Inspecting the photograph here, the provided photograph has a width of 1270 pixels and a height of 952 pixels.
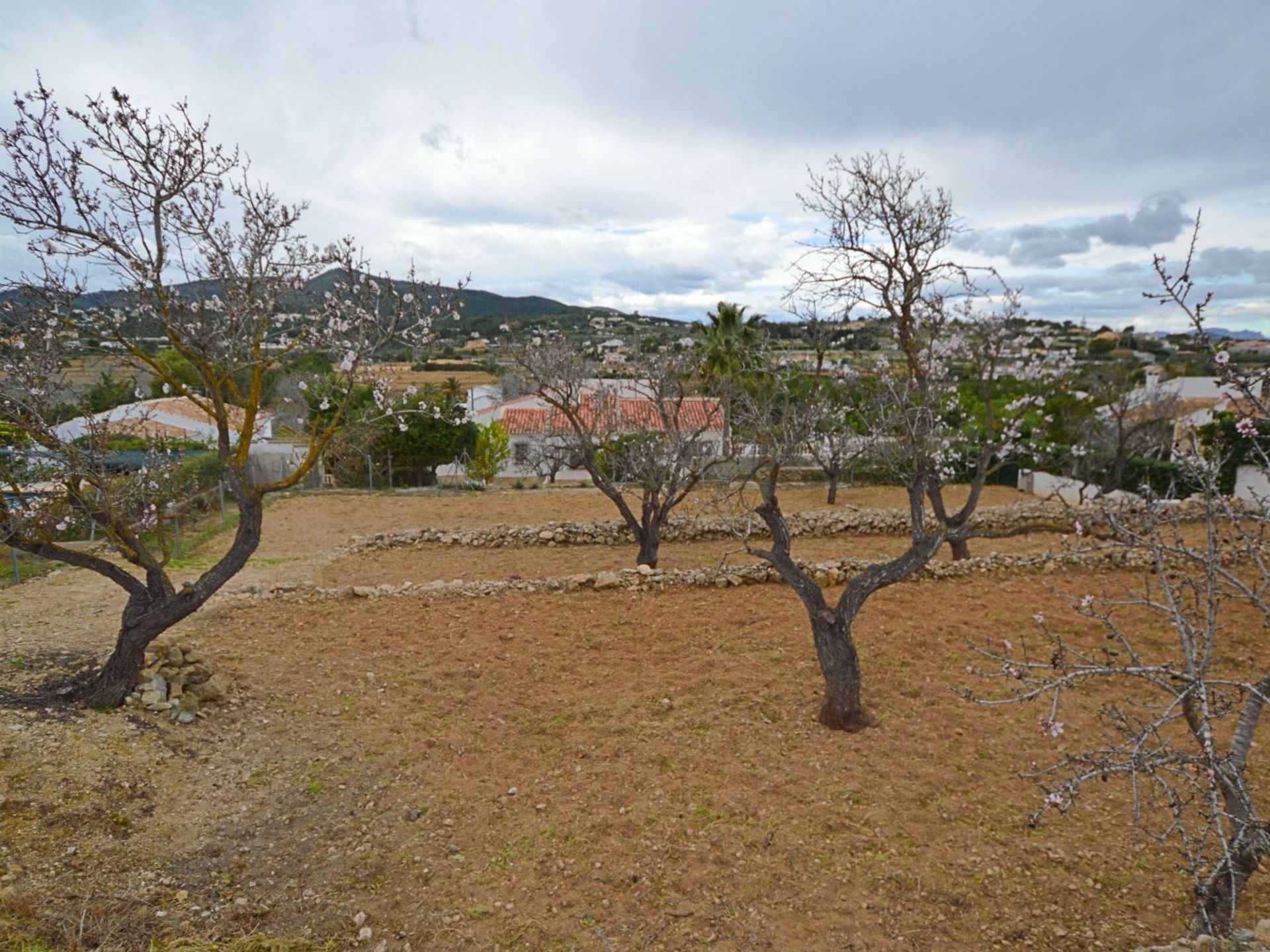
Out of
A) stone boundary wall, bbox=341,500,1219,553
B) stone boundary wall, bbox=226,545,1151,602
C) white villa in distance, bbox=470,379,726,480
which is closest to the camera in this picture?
stone boundary wall, bbox=226,545,1151,602

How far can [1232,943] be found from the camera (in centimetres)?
309

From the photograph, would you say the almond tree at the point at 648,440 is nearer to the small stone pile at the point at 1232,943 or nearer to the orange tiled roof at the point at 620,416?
the orange tiled roof at the point at 620,416

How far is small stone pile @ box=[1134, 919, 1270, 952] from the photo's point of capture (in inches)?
118

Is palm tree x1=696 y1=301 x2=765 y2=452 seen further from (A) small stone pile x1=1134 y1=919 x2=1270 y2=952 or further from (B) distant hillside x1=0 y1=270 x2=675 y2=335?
(A) small stone pile x1=1134 y1=919 x2=1270 y2=952

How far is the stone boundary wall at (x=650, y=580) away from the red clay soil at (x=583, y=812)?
191cm

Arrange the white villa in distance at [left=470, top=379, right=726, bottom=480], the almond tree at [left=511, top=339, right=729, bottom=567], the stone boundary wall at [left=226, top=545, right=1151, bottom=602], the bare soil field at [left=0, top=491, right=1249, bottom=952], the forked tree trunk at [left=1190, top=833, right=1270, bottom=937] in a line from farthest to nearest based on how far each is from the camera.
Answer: the white villa in distance at [left=470, top=379, right=726, bottom=480], the almond tree at [left=511, top=339, right=729, bottom=567], the stone boundary wall at [left=226, top=545, right=1151, bottom=602], the bare soil field at [left=0, top=491, right=1249, bottom=952], the forked tree trunk at [left=1190, top=833, right=1270, bottom=937]

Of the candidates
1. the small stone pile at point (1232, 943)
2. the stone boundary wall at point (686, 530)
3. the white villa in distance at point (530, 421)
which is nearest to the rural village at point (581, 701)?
the small stone pile at point (1232, 943)

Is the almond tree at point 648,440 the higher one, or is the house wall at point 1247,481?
the almond tree at point 648,440

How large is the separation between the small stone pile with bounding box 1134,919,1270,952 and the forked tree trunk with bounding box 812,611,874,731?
2599 millimetres

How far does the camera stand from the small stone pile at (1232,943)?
301cm

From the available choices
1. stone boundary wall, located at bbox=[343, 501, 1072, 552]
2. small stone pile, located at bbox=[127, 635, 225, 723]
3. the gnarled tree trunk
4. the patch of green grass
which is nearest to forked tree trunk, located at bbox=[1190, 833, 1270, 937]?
the patch of green grass

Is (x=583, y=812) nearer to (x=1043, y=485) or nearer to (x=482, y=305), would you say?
(x=1043, y=485)

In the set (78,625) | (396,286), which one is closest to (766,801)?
(396,286)

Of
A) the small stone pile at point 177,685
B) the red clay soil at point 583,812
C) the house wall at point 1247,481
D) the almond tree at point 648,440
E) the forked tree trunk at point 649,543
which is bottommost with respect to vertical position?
the red clay soil at point 583,812
